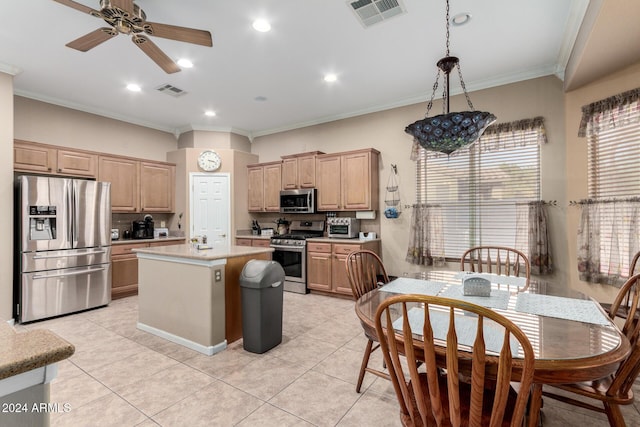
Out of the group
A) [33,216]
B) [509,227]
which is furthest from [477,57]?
[33,216]

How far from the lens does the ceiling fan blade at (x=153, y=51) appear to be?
249cm

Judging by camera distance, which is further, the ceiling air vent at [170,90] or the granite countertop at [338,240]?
the granite countertop at [338,240]

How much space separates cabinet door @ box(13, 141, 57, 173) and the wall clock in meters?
2.14

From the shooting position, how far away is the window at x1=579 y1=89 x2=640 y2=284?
9.21ft

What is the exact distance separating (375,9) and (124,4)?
197cm

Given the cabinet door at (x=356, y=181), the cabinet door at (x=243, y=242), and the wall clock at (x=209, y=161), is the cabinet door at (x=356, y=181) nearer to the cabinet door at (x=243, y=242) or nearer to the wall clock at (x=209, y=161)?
the cabinet door at (x=243, y=242)

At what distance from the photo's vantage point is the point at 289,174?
567cm

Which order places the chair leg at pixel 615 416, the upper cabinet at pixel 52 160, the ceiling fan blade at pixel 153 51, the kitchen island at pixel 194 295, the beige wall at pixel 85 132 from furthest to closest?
the beige wall at pixel 85 132 < the upper cabinet at pixel 52 160 < the kitchen island at pixel 194 295 < the ceiling fan blade at pixel 153 51 < the chair leg at pixel 615 416

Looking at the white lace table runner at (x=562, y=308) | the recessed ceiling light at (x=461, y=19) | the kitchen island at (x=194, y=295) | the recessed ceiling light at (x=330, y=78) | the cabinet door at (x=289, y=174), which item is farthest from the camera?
the cabinet door at (x=289, y=174)

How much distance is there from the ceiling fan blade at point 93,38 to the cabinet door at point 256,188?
3591 millimetres

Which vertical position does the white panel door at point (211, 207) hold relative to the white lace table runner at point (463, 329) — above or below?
above

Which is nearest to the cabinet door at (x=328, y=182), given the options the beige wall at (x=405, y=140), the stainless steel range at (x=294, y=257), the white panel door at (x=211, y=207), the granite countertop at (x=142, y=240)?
the beige wall at (x=405, y=140)

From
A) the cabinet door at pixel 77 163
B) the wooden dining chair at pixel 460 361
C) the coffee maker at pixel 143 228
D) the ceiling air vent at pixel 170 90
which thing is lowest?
the wooden dining chair at pixel 460 361

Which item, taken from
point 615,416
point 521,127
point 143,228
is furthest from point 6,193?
point 521,127
